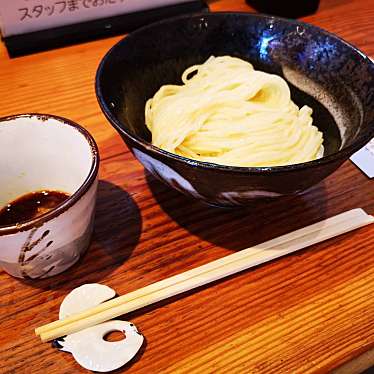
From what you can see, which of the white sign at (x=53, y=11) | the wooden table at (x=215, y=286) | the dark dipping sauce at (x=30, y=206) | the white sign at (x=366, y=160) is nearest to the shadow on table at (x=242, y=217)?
the wooden table at (x=215, y=286)

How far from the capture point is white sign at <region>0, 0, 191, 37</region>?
1.52 metres

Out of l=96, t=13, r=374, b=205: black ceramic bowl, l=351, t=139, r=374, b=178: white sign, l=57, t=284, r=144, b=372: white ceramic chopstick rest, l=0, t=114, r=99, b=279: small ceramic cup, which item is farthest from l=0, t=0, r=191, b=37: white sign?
l=57, t=284, r=144, b=372: white ceramic chopstick rest

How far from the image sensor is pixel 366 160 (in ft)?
4.02

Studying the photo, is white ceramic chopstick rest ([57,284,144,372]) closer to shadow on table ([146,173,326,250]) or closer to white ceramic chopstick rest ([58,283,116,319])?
white ceramic chopstick rest ([58,283,116,319])

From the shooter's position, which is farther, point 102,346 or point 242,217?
point 242,217

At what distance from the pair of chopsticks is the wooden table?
0.08 feet

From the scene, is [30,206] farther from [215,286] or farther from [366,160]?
[366,160]

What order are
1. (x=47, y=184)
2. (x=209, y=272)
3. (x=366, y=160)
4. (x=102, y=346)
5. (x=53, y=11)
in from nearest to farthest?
(x=102, y=346) → (x=209, y=272) → (x=47, y=184) → (x=366, y=160) → (x=53, y=11)

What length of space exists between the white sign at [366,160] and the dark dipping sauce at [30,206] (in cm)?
77

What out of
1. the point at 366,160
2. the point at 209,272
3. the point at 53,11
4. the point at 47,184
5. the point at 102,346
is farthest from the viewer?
the point at 53,11

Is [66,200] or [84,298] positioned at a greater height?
[66,200]

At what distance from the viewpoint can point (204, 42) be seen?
4.19ft

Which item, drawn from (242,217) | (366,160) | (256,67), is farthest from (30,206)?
(366,160)

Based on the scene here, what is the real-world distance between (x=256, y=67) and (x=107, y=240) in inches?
26.0
